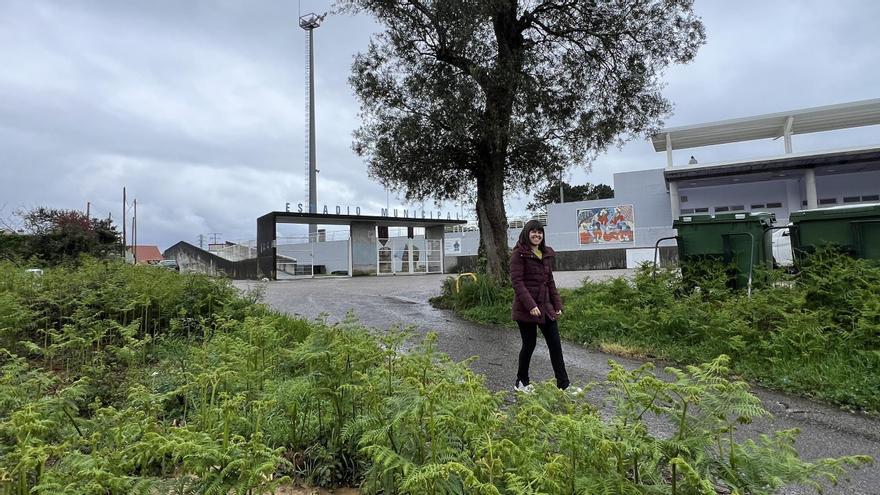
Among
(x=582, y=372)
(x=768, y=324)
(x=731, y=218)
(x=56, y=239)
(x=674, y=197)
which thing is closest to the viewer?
(x=582, y=372)

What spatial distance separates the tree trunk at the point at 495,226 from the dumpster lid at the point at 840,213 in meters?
5.79

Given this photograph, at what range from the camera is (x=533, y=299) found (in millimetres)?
4738

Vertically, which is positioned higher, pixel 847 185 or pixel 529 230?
pixel 847 185

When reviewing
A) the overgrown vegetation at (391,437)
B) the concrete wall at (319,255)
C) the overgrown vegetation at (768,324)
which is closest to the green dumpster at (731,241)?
the overgrown vegetation at (768,324)

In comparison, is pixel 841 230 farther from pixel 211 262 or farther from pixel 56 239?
pixel 211 262

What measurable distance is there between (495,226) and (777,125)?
24494mm

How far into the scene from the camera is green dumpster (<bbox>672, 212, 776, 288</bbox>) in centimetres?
819

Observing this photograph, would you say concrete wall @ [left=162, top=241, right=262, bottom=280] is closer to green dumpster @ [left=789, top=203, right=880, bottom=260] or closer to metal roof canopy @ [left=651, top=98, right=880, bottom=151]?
green dumpster @ [left=789, top=203, right=880, bottom=260]

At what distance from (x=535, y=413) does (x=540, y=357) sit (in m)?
4.42

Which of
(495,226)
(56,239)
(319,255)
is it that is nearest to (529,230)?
(495,226)

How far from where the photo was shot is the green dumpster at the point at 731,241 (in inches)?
322

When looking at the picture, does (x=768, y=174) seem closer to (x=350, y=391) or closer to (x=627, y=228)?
(x=627, y=228)

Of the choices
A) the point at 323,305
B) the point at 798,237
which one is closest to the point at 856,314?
the point at 798,237

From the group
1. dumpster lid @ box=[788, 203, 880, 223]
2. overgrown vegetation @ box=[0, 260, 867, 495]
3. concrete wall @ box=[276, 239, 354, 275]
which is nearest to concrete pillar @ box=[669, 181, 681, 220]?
concrete wall @ box=[276, 239, 354, 275]
